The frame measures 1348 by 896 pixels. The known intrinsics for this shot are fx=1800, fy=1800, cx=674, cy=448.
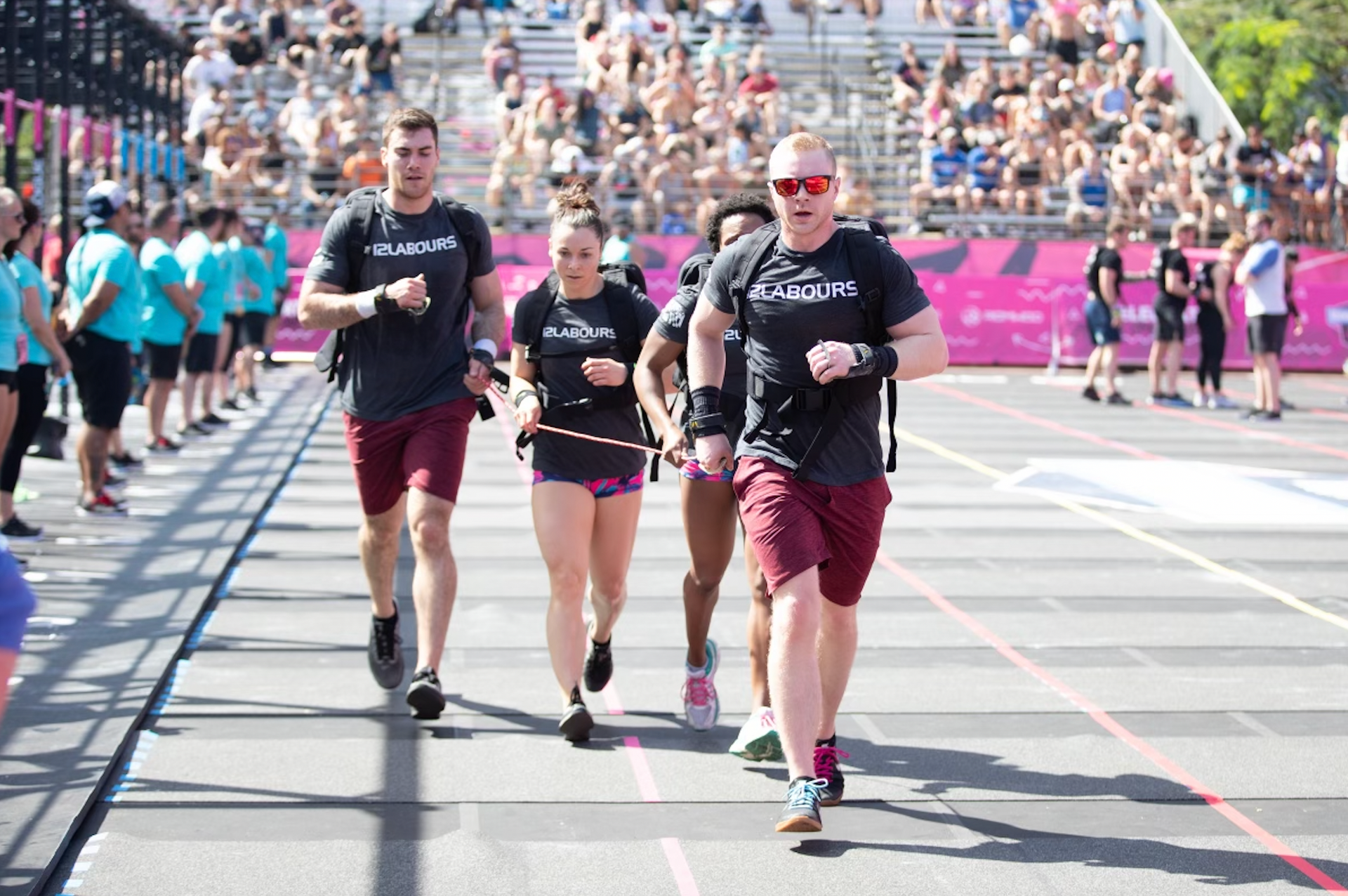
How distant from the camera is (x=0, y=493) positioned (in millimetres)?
10102

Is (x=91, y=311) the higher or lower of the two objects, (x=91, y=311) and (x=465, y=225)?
the lower

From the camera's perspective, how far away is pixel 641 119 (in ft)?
93.8

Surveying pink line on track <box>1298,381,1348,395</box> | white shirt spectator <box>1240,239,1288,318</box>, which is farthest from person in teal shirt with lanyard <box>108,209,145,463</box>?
pink line on track <box>1298,381,1348,395</box>

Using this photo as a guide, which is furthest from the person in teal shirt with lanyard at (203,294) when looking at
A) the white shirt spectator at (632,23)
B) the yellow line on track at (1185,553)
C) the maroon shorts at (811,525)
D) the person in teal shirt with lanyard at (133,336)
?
the white shirt spectator at (632,23)

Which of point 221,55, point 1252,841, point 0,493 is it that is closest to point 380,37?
point 221,55

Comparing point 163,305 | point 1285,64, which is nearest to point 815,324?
point 163,305

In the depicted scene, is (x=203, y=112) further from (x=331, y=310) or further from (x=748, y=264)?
(x=748, y=264)

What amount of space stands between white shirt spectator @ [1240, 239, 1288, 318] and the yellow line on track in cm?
464

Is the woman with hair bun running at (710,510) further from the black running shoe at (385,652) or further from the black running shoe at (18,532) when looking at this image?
the black running shoe at (18,532)

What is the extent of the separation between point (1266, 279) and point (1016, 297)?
8210mm

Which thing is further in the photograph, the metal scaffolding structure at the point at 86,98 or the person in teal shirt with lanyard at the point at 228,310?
the person in teal shirt with lanyard at the point at 228,310

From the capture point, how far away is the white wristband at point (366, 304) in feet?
20.7

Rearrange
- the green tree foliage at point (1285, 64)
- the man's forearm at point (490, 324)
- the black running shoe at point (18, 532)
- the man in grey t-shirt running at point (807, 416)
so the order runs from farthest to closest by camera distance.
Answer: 1. the green tree foliage at point (1285, 64)
2. the black running shoe at point (18, 532)
3. the man's forearm at point (490, 324)
4. the man in grey t-shirt running at point (807, 416)

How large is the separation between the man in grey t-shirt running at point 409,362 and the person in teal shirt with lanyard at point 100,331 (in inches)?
187
